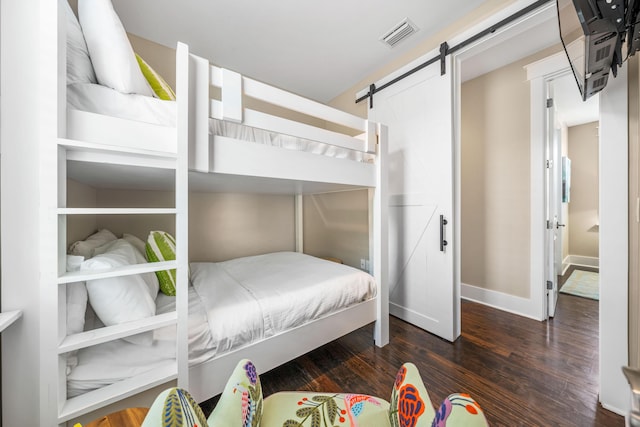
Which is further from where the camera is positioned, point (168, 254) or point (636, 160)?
point (168, 254)

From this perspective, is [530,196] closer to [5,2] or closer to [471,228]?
[471,228]

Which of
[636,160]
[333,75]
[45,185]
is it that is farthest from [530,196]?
[45,185]

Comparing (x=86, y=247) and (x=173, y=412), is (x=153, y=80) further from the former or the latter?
(x=173, y=412)

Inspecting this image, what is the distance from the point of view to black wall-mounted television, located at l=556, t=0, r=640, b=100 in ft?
2.52

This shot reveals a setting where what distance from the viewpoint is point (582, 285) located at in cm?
309

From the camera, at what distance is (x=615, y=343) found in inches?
46.6

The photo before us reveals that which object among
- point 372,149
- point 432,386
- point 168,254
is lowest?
point 432,386

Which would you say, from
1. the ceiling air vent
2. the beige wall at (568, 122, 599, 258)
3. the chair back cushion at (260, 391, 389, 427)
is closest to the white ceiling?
the ceiling air vent

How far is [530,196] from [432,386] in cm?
202

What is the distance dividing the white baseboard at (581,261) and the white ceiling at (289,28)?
4.66 m

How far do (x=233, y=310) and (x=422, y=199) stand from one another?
67.8 inches

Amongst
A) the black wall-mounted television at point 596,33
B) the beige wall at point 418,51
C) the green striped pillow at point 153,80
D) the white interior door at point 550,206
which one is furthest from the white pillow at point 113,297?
the white interior door at point 550,206

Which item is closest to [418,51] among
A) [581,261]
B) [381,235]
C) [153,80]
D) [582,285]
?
[381,235]

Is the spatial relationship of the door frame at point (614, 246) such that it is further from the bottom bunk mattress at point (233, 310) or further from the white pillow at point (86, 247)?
the white pillow at point (86, 247)
